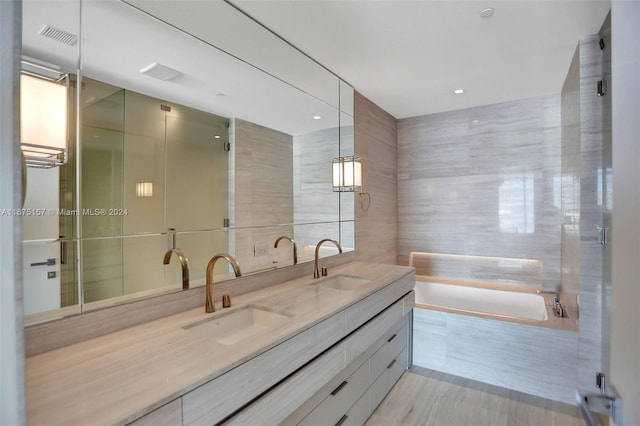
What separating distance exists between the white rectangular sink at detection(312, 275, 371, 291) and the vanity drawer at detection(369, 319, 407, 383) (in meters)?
0.48

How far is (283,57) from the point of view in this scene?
2111mm

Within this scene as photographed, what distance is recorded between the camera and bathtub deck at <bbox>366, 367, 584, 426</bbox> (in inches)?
84.0

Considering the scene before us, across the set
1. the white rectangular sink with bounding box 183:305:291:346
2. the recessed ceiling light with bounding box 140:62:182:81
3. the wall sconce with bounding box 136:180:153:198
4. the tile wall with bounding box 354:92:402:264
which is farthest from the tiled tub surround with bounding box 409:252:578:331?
the recessed ceiling light with bounding box 140:62:182:81

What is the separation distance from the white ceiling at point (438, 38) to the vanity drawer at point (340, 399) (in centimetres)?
219

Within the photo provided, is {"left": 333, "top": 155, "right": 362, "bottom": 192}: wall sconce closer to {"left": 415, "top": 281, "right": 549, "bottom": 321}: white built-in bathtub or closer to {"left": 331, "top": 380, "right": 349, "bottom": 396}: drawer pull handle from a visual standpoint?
{"left": 415, "top": 281, "right": 549, "bottom": 321}: white built-in bathtub

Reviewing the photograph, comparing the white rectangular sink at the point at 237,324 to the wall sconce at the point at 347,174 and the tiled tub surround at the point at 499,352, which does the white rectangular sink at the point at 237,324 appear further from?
the tiled tub surround at the point at 499,352

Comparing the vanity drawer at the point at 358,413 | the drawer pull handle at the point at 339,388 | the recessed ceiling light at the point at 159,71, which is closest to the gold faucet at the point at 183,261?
the recessed ceiling light at the point at 159,71

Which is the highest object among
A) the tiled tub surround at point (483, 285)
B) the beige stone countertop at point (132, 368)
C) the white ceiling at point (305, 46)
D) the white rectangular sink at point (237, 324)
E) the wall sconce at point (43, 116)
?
the white ceiling at point (305, 46)

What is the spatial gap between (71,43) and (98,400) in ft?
4.11

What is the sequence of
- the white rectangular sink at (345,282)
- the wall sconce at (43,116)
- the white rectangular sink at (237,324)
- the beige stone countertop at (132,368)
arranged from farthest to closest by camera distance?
the white rectangular sink at (345,282), the white rectangular sink at (237,324), the wall sconce at (43,116), the beige stone countertop at (132,368)

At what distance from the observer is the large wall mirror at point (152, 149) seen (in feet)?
3.61

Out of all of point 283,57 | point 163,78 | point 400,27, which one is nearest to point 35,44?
point 163,78

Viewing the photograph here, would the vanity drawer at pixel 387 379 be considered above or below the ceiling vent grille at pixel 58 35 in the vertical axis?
below

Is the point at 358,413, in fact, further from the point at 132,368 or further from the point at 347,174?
the point at 347,174
